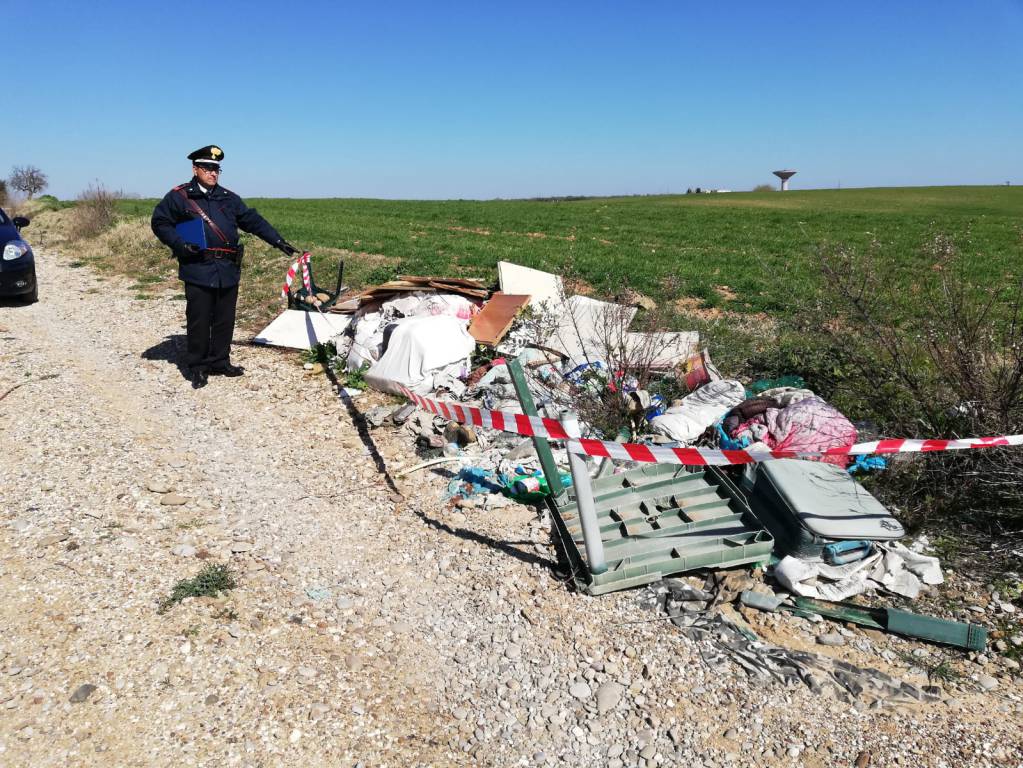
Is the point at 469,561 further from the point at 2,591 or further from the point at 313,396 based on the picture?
the point at 313,396

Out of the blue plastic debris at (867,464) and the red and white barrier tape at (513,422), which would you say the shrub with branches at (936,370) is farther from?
the red and white barrier tape at (513,422)

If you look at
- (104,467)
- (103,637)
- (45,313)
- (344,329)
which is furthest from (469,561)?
(45,313)

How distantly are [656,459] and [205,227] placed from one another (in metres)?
5.05

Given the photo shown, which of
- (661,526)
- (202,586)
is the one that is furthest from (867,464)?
(202,586)

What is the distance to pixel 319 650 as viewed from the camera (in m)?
3.19

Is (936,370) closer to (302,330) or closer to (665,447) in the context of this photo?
(665,447)

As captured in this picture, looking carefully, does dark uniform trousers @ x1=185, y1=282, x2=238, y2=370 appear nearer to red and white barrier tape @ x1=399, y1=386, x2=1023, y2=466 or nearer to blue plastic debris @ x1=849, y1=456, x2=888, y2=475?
red and white barrier tape @ x1=399, y1=386, x2=1023, y2=466

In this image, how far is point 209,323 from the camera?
6.79 m

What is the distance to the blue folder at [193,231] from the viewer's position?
648 centimetres

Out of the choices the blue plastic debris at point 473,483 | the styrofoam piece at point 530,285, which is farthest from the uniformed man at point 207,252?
the blue plastic debris at point 473,483

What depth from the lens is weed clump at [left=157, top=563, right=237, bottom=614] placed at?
3.44 m

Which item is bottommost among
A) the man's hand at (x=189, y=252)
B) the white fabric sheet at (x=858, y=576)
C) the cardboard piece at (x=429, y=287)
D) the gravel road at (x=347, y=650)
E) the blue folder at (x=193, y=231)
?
the gravel road at (x=347, y=650)

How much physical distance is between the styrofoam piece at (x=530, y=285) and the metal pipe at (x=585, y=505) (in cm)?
448

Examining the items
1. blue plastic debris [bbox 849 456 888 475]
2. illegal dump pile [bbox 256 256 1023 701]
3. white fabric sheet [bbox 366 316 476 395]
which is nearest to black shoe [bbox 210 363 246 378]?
illegal dump pile [bbox 256 256 1023 701]
